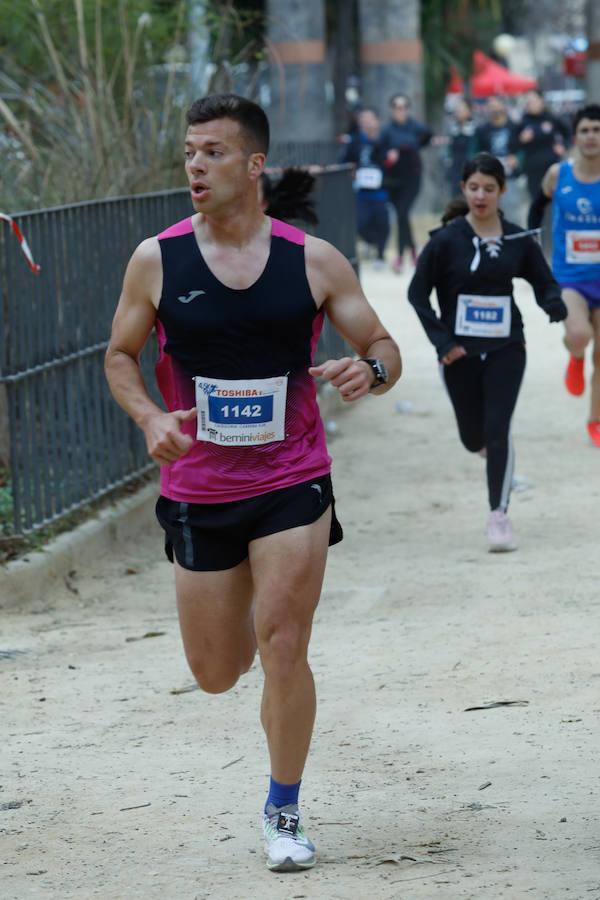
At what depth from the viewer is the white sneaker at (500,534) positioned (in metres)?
7.84

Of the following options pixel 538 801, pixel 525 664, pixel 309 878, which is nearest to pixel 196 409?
pixel 309 878

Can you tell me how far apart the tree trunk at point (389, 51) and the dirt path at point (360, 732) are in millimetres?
21966

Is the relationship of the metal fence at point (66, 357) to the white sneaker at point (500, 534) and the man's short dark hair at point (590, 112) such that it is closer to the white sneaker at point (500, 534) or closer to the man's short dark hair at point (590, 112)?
the white sneaker at point (500, 534)

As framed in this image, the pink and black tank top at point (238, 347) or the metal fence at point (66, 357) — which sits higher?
the pink and black tank top at point (238, 347)

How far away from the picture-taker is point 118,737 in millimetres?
5410

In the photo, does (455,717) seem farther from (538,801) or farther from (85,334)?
(85,334)

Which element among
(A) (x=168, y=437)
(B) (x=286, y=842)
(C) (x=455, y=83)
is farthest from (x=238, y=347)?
(C) (x=455, y=83)

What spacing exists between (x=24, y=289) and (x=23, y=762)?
280 centimetres

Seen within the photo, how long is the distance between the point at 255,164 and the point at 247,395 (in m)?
0.63

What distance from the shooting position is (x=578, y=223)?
958 centimetres

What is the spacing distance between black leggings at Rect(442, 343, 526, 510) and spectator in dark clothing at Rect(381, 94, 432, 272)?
12199mm

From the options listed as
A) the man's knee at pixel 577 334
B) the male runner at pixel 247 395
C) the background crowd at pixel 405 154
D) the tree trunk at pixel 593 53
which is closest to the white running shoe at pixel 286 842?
the male runner at pixel 247 395

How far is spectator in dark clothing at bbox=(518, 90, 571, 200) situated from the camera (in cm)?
2108

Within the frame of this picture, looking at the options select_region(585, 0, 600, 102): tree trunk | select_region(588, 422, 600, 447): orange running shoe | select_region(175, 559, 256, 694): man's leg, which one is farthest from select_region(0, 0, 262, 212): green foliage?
select_region(585, 0, 600, 102): tree trunk
